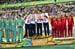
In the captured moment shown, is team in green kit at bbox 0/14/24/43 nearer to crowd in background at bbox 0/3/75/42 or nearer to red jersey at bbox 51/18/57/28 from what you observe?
crowd in background at bbox 0/3/75/42

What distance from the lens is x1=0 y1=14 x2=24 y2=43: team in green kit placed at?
2113 millimetres

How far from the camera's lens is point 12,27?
2121 mm

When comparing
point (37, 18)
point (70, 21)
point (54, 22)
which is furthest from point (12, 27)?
point (70, 21)

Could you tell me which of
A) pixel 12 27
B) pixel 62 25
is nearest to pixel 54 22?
pixel 62 25

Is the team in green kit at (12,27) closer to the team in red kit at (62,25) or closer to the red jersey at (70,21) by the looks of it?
the team in red kit at (62,25)

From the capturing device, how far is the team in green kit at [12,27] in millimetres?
2113

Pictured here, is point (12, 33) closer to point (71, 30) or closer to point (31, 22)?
point (31, 22)

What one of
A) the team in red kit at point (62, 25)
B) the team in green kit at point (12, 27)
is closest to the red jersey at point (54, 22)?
the team in red kit at point (62, 25)

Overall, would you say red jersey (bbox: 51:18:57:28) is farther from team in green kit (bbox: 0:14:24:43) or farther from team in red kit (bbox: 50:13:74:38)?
team in green kit (bbox: 0:14:24:43)

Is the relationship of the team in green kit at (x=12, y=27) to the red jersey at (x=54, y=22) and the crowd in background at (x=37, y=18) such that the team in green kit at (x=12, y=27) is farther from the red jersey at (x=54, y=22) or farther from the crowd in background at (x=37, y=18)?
the red jersey at (x=54, y=22)

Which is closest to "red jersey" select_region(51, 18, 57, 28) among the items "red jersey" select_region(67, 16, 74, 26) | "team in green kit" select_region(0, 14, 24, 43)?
"red jersey" select_region(67, 16, 74, 26)

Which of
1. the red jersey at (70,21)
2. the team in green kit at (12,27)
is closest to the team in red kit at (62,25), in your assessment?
the red jersey at (70,21)

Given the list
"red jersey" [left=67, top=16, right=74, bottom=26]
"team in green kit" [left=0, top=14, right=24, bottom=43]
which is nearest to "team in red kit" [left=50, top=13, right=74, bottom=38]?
"red jersey" [left=67, top=16, right=74, bottom=26]

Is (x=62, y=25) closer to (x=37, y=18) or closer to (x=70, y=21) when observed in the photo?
(x=70, y=21)
